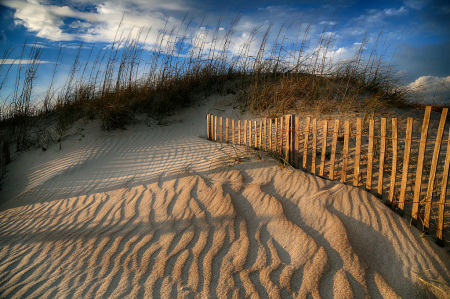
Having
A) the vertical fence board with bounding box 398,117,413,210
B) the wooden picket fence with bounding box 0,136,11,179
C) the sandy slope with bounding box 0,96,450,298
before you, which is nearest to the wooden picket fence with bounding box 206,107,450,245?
the vertical fence board with bounding box 398,117,413,210

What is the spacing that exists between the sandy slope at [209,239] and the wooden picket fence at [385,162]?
0.24 meters

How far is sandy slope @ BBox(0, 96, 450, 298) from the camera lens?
6.77 feet

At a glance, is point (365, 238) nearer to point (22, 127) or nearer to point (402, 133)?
point (402, 133)

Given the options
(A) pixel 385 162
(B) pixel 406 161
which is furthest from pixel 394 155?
(A) pixel 385 162

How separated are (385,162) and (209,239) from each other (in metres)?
3.26

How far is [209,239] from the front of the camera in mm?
2514

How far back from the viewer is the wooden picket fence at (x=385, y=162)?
266cm

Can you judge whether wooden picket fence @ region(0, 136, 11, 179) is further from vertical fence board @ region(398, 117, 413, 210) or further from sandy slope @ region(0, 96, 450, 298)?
vertical fence board @ region(398, 117, 413, 210)

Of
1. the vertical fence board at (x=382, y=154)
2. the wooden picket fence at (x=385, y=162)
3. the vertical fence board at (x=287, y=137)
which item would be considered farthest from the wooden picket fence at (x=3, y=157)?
the vertical fence board at (x=382, y=154)

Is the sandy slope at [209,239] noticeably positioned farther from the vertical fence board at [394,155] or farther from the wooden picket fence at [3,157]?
the wooden picket fence at [3,157]

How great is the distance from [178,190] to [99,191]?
143 cm

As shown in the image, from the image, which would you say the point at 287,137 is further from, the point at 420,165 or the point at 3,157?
the point at 3,157

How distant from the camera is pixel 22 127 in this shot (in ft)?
23.7

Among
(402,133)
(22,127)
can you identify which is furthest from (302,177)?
(22,127)
